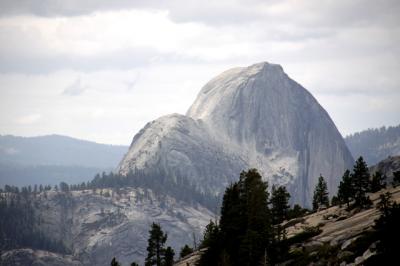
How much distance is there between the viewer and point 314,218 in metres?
108

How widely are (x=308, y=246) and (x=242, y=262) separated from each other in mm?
9040

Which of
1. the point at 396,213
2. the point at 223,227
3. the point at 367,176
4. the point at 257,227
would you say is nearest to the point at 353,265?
the point at 396,213

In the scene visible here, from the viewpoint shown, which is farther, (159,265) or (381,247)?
(159,265)

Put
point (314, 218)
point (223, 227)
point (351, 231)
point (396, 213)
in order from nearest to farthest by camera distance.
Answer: point (396, 213) < point (351, 231) < point (223, 227) < point (314, 218)

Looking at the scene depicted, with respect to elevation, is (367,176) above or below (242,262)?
above

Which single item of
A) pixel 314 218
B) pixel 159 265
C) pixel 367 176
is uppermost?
pixel 367 176

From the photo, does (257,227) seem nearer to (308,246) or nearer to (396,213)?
(308,246)

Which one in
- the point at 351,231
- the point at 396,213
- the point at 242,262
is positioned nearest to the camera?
the point at 396,213

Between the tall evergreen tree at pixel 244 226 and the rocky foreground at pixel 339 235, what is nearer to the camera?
the rocky foreground at pixel 339 235

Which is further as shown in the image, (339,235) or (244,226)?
(244,226)

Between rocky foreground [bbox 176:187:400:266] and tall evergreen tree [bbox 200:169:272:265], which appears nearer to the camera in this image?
rocky foreground [bbox 176:187:400:266]

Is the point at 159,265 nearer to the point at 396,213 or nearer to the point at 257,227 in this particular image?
the point at 257,227

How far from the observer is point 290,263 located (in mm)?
79375

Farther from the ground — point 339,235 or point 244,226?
point 244,226
